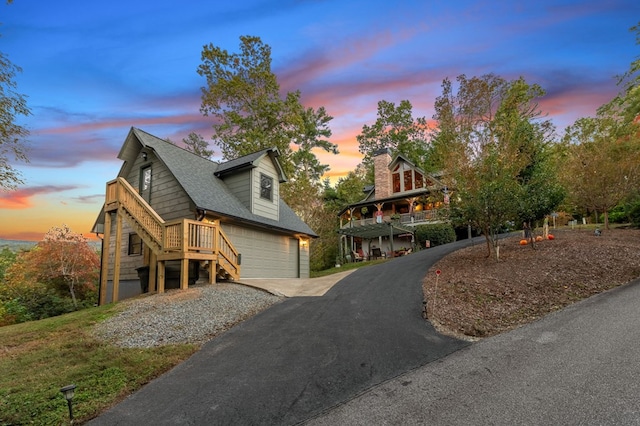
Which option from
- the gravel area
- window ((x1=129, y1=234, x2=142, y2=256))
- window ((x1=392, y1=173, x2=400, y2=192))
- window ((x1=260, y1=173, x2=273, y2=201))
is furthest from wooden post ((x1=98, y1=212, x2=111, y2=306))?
window ((x1=392, y1=173, x2=400, y2=192))

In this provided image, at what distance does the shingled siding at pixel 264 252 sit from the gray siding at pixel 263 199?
0.94 m

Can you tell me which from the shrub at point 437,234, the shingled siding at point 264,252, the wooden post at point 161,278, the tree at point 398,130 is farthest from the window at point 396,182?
the wooden post at point 161,278

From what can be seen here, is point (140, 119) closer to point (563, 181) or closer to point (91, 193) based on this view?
point (91, 193)

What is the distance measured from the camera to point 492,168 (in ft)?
36.2

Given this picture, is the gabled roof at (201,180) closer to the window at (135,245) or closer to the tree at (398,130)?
the window at (135,245)

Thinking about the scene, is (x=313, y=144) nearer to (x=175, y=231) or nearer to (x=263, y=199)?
(x=263, y=199)

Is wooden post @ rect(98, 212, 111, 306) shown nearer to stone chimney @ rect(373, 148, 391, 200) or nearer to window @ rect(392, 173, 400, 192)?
stone chimney @ rect(373, 148, 391, 200)

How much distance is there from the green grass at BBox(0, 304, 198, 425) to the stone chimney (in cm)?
2547

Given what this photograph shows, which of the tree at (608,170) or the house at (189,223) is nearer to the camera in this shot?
the house at (189,223)

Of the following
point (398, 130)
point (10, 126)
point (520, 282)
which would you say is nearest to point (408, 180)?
point (398, 130)

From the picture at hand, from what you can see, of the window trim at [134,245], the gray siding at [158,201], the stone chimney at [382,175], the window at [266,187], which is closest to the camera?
the gray siding at [158,201]

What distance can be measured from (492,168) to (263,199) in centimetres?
927

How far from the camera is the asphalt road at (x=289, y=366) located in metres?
3.72

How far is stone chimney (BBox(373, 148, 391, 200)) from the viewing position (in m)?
29.5
